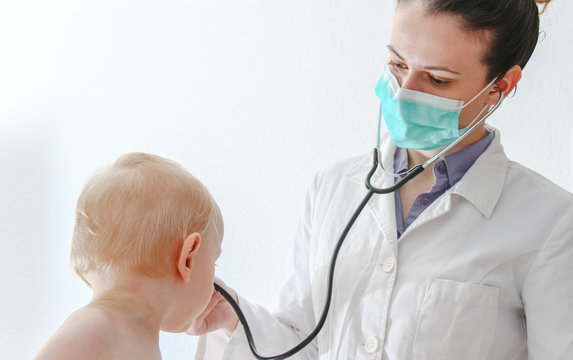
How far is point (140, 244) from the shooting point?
92cm

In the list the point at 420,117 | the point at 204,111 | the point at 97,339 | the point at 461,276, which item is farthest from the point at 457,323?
the point at 204,111

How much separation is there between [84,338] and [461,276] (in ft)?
1.95

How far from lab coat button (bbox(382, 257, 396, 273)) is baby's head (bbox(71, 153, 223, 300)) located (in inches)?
12.8

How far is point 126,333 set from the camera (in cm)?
86

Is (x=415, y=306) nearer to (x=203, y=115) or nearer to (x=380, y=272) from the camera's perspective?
(x=380, y=272)

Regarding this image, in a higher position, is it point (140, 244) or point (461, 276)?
point (140, 244)

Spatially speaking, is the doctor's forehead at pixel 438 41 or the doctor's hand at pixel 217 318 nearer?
the doctor's forehead at pixel 438 41

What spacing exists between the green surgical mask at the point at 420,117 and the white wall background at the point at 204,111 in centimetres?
41

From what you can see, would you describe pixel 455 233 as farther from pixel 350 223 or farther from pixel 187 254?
pixel 187 254

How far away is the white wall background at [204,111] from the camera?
1.57 metres

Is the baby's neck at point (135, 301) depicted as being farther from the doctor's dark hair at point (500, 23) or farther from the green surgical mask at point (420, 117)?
the doctor's dark hair at point (500, 23)

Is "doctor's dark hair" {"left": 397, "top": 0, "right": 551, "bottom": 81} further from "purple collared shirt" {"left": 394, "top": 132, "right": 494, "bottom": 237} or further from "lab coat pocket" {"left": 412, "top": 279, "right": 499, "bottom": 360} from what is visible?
"lab coat pocket" {"left": 412, "top": 279, "right": 499, "bottom": 360}

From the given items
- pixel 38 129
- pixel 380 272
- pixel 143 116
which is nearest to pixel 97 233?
pixel 380 272

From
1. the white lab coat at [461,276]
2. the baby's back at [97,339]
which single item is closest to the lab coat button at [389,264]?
the white lab coat at [461,276]
